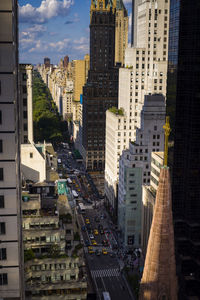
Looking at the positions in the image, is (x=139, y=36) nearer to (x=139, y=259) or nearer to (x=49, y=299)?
(x=139, y=259)

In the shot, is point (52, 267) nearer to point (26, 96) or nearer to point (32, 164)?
point (32, 164)

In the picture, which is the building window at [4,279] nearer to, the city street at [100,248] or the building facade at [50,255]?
the building facade at [50,255]

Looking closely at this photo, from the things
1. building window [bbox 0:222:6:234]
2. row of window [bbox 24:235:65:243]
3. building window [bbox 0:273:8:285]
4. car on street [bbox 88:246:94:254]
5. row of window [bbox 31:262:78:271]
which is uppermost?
building window [bbox 0:222:6:234]

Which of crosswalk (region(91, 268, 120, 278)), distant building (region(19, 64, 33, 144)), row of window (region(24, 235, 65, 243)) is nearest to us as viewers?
row of window (region(24, 235, 65, 243))

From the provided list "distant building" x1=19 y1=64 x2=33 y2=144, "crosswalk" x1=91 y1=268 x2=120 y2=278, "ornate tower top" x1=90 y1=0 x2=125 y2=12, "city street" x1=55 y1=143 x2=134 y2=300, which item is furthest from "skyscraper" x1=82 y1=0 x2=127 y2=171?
"distant building" x1=19 y1=64 x2=33 y2=144

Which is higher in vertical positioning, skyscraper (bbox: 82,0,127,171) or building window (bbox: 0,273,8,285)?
skyscraper (bbox: 82,0,127,171)

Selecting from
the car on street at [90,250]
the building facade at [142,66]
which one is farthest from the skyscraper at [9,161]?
the building facade at [142,66]

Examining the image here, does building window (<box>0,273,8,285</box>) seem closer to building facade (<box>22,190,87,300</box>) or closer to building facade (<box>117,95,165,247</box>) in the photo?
building facade (<box>22,190,87,300</box>)
